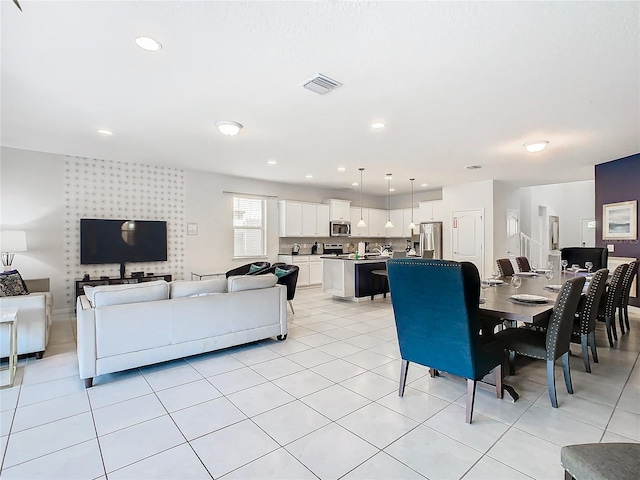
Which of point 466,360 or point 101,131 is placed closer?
point 466,360

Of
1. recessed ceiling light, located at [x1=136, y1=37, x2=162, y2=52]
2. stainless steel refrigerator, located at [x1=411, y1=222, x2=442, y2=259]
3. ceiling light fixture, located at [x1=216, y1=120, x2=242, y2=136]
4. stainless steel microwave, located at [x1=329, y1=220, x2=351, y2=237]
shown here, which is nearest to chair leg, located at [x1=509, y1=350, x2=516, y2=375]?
ceiling light fixture, located at [x1=216, y1=120, x2=242, y2=136]

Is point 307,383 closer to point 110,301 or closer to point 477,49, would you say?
point 110,301

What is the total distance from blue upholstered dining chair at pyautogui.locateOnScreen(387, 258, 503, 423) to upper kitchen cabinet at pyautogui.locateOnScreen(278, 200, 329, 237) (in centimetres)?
571

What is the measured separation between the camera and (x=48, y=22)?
2088mm

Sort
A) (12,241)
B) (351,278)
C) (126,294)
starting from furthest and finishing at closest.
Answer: (351,278) → (12,241) → (126,294)

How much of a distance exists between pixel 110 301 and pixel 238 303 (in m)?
1.21

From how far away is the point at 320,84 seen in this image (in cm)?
287

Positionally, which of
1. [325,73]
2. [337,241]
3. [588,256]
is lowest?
[588,256]

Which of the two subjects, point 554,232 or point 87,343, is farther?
point 554,232

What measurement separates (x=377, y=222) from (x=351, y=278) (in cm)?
414

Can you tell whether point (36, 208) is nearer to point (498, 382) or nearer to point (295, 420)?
point (295, 420)

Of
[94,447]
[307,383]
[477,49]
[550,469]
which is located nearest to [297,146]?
[477,49]

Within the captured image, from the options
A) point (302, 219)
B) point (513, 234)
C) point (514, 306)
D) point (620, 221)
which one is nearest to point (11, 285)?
point (514, 306)

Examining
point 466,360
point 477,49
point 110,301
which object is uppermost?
point 477,49
